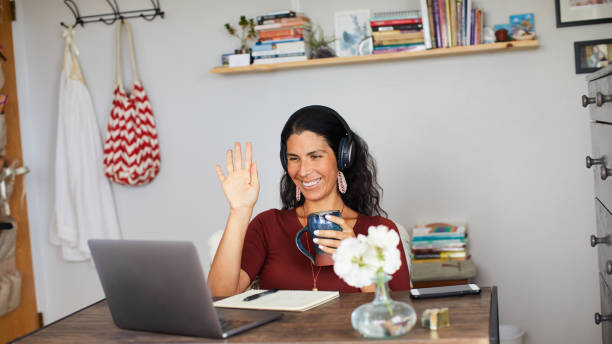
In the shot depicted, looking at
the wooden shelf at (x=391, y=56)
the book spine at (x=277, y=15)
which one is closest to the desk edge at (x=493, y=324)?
the wooden shelf at (x=391, y=56)

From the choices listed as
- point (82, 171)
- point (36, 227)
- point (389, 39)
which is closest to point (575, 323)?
point (389, 39)

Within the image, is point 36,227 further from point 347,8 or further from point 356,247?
point 356,247

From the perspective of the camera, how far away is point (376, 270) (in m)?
1.15

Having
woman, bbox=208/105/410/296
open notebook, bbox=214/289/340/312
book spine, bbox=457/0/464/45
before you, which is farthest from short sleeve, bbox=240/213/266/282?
book spine, bbox=457/0/464/45

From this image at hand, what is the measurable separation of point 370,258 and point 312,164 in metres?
0.99

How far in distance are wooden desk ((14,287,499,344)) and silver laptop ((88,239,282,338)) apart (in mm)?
23

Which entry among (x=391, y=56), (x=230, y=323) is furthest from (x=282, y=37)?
(x=230, y=323)

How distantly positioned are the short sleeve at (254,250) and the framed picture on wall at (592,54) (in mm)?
1744

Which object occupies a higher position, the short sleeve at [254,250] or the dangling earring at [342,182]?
the dangling earring at [342,182]

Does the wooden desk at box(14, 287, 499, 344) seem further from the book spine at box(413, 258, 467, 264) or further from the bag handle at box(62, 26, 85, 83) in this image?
the bag handle at box(62, 26, 85, 83)

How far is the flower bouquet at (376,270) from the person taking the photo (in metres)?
1.15

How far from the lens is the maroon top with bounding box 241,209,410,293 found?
2.02 metres

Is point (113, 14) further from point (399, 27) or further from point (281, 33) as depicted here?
point (399, 27)

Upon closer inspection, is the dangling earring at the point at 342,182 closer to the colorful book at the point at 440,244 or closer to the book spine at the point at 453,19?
the colorful book at the point at 440,244
